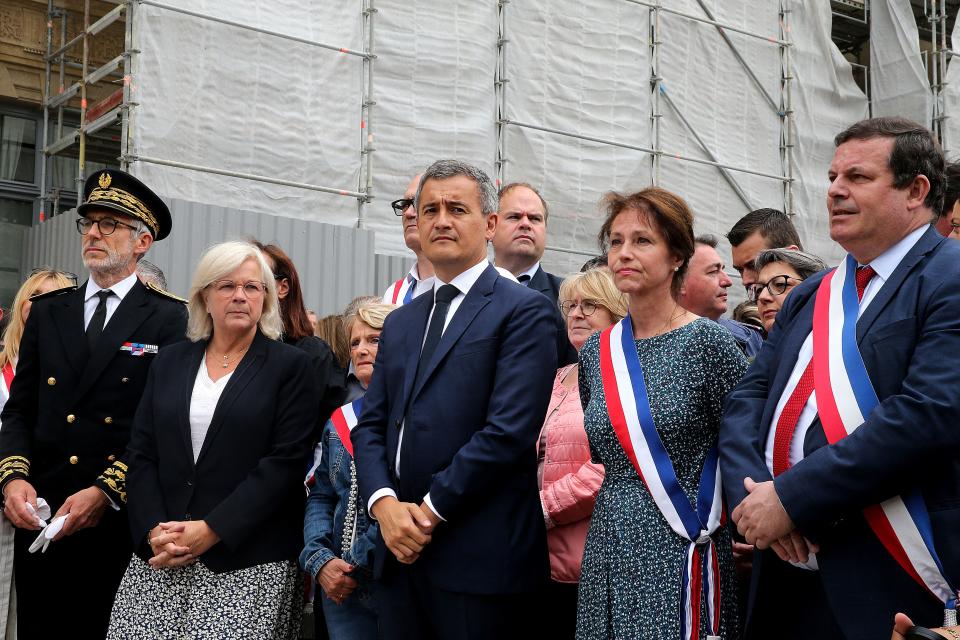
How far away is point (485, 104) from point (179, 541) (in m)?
6.22

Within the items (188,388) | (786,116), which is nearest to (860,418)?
(188,388)

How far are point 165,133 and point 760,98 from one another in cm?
583

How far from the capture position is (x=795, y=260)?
13.1ft

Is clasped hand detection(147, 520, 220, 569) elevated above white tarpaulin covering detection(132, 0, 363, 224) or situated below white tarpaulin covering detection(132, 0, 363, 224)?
below

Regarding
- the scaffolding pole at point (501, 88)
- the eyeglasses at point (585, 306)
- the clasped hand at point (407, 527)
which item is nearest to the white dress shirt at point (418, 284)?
the eyeglasses at point (585, 306)

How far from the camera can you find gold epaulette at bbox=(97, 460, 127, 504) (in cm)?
397

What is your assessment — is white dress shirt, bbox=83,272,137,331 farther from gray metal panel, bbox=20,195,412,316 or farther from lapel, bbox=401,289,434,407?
gray metal panel, bbox=20,195,412,316

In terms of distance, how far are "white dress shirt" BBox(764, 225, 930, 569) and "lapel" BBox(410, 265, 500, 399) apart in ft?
3.03

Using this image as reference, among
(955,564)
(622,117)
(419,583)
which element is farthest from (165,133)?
(955,564)

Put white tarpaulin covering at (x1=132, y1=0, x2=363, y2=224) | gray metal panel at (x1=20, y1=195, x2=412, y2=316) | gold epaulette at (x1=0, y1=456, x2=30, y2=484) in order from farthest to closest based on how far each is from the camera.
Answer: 1. white tarpaulin covering at (x1=132, y1=0, x2=363, y2=224)
2. gray metal panel at (x1=20, y1=195, x2=412, y2=316)
3. gold epaulette at (x1=0, y1=456, x2=30, y2=484)

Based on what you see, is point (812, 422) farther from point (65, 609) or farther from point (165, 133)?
point (165, 133)

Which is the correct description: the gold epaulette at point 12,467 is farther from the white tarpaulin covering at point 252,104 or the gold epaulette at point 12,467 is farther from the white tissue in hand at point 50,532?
the white tarpaulin covering at point 252,104

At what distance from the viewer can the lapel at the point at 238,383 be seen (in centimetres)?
379

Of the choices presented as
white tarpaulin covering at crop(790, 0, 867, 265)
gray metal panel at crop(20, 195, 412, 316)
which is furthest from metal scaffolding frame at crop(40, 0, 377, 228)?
white tarpaulin covering at crop(790, 0, 867, 265)
